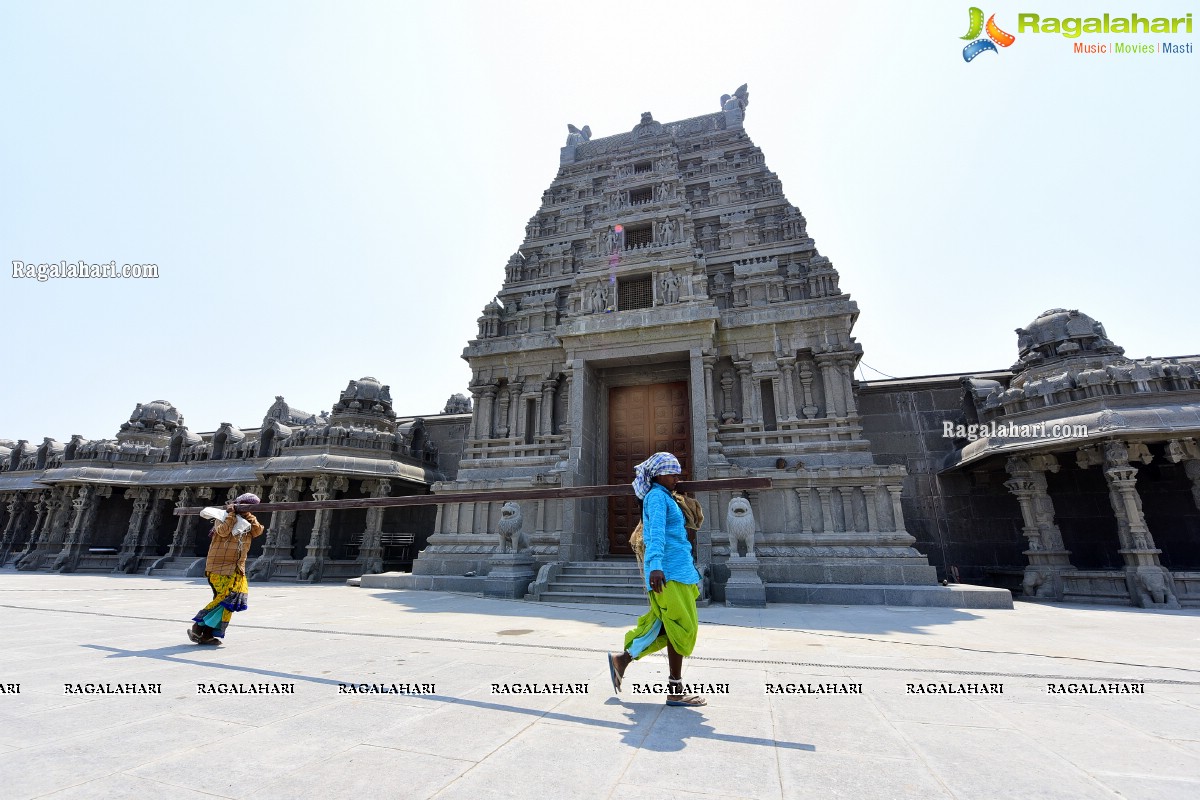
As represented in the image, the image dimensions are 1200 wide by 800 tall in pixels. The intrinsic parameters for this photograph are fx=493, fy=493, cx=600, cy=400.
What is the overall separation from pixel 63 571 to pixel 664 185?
102 ft

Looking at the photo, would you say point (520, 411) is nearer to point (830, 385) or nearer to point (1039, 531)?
point (830, 385)

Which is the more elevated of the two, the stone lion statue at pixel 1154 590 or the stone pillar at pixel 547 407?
the stone pillar at pixel 547 407

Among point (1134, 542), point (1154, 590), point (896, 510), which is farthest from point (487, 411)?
point (1154, 590)

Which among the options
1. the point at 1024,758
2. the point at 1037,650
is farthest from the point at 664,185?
the point at 1024,758

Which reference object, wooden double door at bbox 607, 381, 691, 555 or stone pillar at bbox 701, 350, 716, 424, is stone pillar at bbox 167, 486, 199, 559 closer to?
wooden double door at bbox 607, 381, 691, 555

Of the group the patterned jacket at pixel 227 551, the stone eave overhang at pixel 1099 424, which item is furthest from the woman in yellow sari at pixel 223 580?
the stone eave overhang at pixel 1099 424

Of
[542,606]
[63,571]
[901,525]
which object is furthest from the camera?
[63,571]

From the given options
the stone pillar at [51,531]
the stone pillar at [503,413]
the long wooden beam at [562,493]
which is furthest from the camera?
the stone pillar at [51,531]

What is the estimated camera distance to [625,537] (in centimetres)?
1463

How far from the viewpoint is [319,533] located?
18250 millimetres

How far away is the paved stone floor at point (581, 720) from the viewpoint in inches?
101

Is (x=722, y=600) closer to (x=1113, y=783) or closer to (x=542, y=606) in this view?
(x=542, y=606)

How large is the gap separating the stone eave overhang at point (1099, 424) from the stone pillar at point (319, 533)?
21.2 metres

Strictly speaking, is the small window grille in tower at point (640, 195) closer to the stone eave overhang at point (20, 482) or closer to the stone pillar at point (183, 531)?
the stone pillar at point (183, 531)
